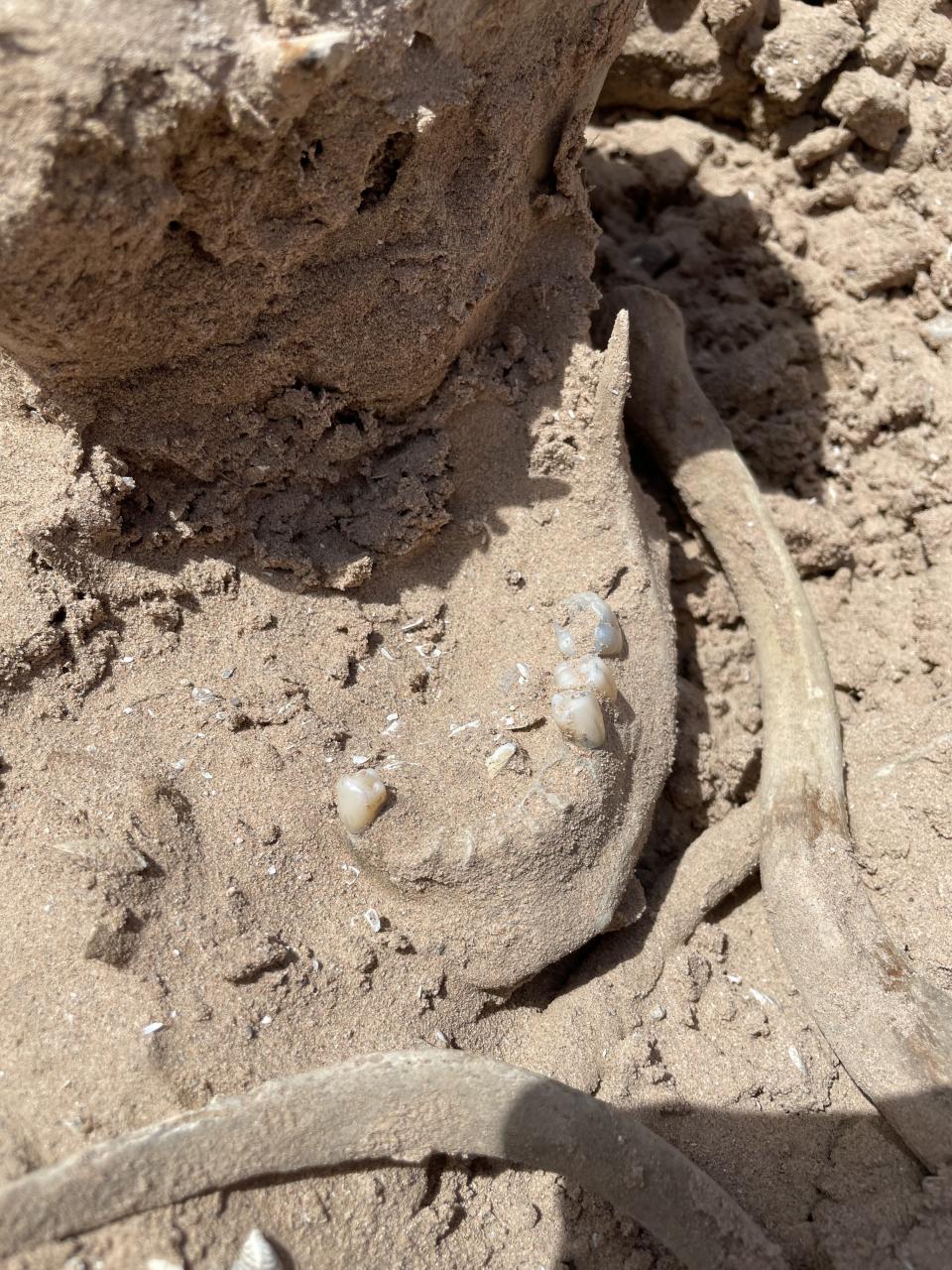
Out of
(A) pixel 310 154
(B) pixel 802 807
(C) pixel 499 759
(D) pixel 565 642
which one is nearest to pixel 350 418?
(A) pixel 310 154

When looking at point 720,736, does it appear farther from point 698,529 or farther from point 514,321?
point 514,321

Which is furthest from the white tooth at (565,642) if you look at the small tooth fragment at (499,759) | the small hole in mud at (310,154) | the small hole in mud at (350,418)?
the small hole in mud at (310,154)

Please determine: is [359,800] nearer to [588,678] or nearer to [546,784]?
[546,784]

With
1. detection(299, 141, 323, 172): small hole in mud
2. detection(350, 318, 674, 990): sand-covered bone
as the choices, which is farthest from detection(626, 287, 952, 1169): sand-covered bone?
detection(299, 141, 323, 172): small hole in mud

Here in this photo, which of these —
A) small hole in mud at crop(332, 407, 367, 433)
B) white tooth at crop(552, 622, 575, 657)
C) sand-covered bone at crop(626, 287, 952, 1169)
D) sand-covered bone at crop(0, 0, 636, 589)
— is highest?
sand-covered bone at crop(0, 0, 636, 589)

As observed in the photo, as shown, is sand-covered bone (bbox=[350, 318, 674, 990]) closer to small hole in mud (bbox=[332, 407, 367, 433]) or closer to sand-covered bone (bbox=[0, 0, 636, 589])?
sand-covered bone (bbox=[0, 0, 636, 589])

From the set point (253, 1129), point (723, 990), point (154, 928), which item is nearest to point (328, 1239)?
point (253, 1129)

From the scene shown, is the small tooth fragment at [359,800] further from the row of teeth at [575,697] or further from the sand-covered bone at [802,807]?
the sand-covered bone at [802,807]
